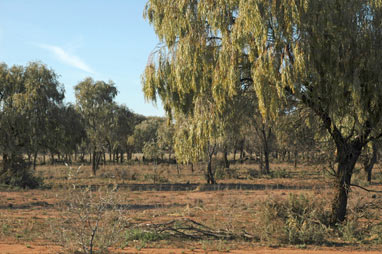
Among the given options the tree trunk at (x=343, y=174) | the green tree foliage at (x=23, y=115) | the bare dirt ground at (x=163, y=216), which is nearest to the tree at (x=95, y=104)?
the green tree foliage at (x=23, y=115)

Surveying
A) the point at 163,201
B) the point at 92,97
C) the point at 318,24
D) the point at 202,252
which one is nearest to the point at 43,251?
the point at 202,252

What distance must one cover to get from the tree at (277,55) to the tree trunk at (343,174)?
151mm

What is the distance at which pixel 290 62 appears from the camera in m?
8.80

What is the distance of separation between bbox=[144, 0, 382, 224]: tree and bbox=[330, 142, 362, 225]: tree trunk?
0.50 ft

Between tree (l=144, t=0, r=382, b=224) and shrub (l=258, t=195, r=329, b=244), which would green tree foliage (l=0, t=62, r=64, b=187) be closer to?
tree (l=144, t=0, r=382, b=224)

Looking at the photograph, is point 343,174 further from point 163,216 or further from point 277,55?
point 163,216

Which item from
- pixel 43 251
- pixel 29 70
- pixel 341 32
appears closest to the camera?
pixel 43 251

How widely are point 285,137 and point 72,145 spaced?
17.7 meters

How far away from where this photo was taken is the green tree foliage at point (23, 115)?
2364 cm

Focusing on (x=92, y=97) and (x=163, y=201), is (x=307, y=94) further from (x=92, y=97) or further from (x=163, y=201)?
(x=92, y=97)

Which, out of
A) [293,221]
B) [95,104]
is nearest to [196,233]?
[293,221]

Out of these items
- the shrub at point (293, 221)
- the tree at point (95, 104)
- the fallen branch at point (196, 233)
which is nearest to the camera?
the shrub at point (293, 221)

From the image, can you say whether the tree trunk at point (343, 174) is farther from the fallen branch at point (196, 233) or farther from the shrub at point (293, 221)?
the fallen branch at point (196, 233)

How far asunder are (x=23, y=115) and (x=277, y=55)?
19774 mm
